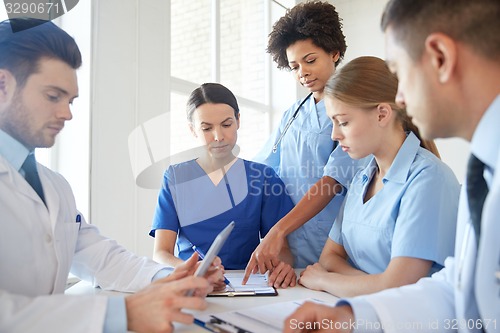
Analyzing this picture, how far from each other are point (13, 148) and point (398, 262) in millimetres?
948

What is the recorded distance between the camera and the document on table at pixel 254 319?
Result: 815 millimetres

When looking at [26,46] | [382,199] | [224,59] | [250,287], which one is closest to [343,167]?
[382,199]

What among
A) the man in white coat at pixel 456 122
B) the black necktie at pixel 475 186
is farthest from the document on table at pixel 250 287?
the black necktie at pixel 475 186

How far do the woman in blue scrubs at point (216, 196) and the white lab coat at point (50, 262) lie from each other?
33 cm

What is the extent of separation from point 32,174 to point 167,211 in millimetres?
607

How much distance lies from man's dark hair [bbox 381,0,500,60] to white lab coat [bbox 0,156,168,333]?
27.4 inches

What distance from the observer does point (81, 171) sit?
1.99m

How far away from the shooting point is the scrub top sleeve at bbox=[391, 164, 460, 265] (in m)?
1.04

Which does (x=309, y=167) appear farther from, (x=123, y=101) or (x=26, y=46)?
(x=26, y=46)

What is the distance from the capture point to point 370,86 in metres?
1.24

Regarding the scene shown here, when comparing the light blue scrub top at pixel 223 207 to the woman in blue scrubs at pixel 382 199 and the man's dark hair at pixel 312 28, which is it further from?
the man's dark hair at pixel 312 28

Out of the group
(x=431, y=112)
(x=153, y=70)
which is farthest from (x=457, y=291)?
(x=153, y=70)

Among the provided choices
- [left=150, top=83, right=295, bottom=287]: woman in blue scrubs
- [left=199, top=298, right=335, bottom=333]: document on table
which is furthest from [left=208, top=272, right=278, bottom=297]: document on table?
[left=150, top=83, right=295, bottom=287]: woman in blue scrubs

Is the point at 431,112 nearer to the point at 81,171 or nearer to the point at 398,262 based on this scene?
the point at 398,262
